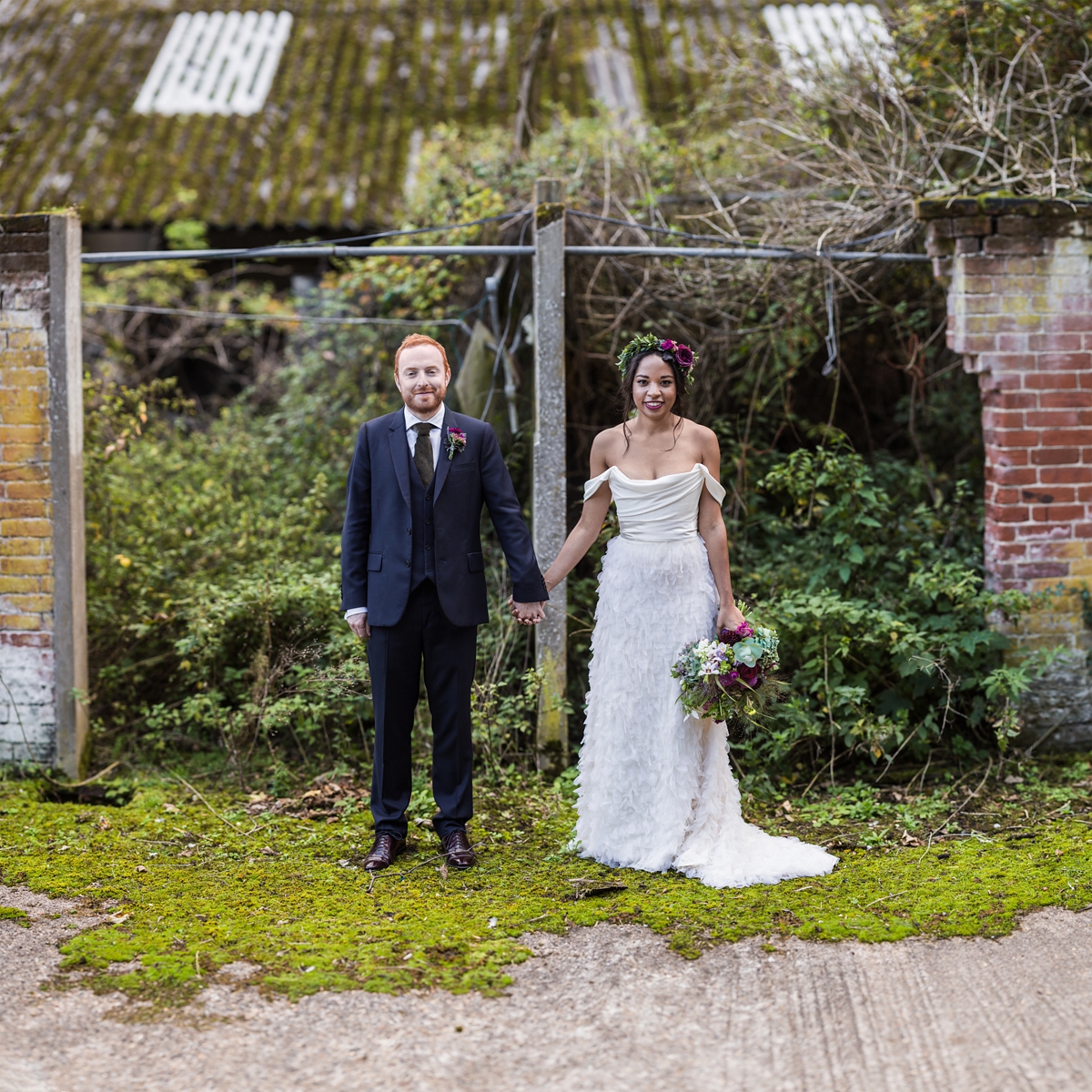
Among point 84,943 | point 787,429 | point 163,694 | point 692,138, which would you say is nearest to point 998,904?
point 84,943

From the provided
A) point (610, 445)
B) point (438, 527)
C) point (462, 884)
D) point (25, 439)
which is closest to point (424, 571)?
point (438, 527)

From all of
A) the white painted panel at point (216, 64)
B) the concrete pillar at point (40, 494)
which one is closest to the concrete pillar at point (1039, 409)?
the concrete pillar at point (40, 494)

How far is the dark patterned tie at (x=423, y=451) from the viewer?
4.48m

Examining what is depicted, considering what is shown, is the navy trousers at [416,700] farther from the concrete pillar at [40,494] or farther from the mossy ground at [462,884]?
the concrete pillar at [40,494]

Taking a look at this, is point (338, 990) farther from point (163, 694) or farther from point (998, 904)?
point (163, 694)

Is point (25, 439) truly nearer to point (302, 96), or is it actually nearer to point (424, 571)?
point (424, 571)

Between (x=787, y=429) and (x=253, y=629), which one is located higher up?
(x=787, y=429)

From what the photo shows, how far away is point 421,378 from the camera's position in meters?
4.41

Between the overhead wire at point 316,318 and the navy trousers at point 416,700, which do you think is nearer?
the navy trousers at point 416,700

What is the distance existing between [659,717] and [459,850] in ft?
3.22

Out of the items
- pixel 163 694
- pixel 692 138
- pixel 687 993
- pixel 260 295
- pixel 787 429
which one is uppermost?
pixel 692 138

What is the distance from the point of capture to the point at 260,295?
10.6m

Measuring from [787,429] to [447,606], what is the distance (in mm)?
3398

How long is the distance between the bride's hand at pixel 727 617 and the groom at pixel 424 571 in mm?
721
